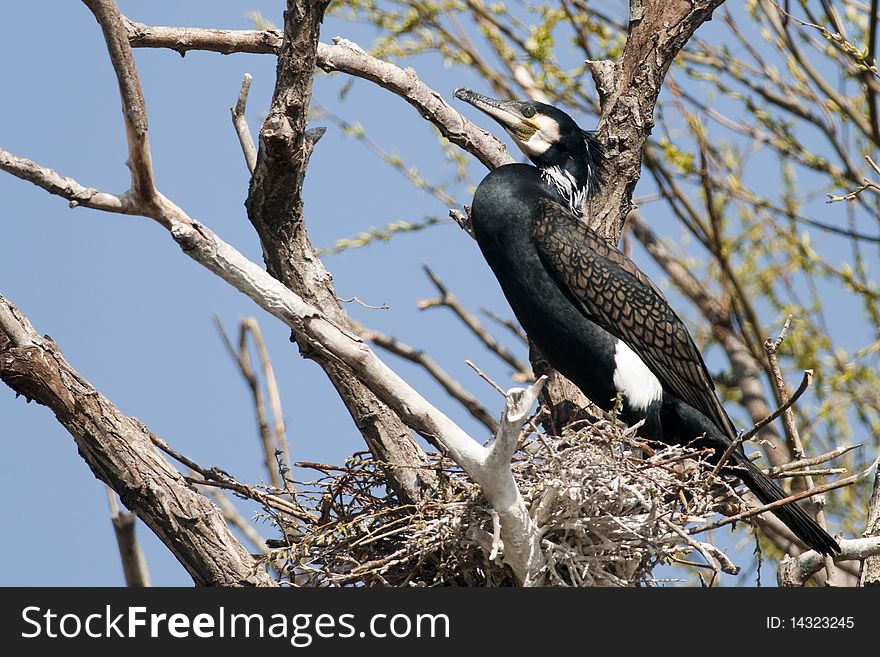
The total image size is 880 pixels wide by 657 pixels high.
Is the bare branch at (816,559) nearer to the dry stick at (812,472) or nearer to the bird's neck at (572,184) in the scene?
the dry stick at (812,472)

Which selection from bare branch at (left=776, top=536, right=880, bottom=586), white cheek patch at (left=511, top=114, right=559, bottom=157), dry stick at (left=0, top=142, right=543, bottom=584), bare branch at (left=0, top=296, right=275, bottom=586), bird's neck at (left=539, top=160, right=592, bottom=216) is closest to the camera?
dry stick at (left=0, top=142, right=543, bottom=584)

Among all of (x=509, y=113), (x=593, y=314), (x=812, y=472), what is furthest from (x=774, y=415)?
(x=509, y=113)

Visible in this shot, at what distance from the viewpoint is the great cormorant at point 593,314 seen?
504 cm

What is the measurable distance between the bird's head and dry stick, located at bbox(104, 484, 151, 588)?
8.28 ft

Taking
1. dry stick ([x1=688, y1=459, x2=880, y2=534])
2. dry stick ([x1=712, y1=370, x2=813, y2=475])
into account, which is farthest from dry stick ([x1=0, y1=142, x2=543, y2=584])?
dry stick ([x1=712, y1=370, x2=813, y2=475])

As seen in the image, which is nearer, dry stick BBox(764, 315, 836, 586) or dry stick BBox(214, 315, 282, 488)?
dry stick BBox(764, 315, 836, 586)

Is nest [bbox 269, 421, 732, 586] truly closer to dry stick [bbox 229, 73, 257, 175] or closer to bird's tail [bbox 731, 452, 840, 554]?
bird's tail [bbox 731, 452, 840, 554]

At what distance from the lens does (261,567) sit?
14.2 feet

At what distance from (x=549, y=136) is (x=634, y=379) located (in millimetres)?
1179

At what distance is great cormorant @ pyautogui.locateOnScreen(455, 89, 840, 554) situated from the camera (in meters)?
5.04

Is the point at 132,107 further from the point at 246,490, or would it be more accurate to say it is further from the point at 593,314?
the point at 593,314

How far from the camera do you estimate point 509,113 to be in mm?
5598

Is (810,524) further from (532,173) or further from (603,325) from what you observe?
(532,173)

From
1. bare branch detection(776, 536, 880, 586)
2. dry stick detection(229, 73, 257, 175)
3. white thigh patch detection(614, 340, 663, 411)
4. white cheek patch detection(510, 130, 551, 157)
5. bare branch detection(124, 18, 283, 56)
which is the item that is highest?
bare branch detection(124, 18, 283, 56)
